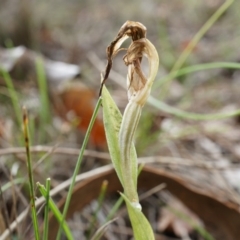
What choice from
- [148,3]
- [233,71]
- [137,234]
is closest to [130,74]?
[137,234]

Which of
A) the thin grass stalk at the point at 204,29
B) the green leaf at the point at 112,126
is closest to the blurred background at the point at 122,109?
the thin grass stalk at the point at 204,29

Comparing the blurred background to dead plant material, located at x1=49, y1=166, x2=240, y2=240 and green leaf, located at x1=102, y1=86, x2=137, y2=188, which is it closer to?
dead plant material, located at x1=49, y1=166, x2=240, y2=240

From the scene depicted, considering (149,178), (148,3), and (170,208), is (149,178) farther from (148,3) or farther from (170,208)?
(148,3)

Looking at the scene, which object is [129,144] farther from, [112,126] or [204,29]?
[204,29]

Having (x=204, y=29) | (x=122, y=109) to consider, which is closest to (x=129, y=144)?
(x=204, y=29)

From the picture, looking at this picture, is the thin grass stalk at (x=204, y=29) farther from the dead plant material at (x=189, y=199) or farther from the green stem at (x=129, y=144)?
the green stem at (x=129, y=144)

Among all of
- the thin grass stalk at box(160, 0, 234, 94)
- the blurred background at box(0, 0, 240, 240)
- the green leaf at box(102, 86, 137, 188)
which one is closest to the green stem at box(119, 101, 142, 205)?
the green leaf at box(102, 86, 137, 188)
